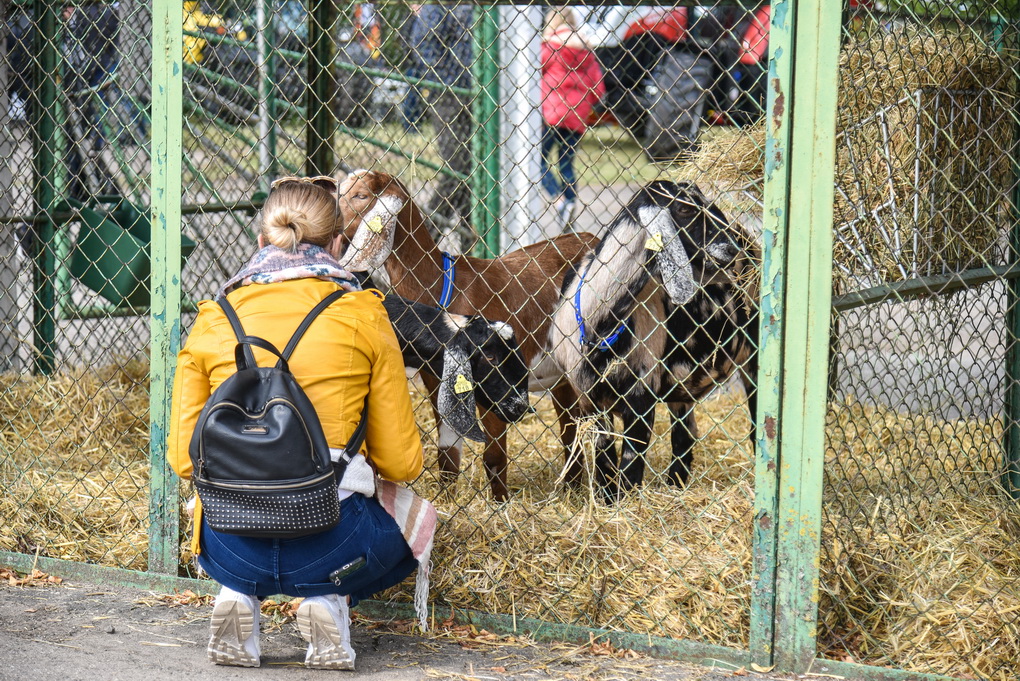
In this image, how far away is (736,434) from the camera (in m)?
6.11

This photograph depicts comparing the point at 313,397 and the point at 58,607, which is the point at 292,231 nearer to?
the point at 313,397

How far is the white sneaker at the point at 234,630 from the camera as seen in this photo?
3.13m

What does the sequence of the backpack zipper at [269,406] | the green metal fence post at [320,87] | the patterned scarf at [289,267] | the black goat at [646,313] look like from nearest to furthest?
1. the backpack zipper at [269,406]
2. the patterned scarf at [289,267]
3. the black goat at [646,313]
4. the green metal fence post at [320,87]

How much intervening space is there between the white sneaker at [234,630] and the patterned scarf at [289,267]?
0.87m

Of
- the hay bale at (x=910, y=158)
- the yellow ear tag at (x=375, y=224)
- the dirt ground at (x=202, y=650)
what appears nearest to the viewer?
the dirt ground at (x=202, y=650)

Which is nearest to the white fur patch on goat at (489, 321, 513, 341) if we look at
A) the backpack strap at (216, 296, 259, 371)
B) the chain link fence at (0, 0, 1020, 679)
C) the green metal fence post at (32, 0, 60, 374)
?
the chain link fence at (0, 0, 1020, 679)

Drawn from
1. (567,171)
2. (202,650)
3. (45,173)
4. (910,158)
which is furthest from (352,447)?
(567,171)

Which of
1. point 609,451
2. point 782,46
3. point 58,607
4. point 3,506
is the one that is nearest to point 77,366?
point 3,506

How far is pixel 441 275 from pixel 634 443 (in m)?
1.06

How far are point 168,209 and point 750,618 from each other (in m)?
2.30

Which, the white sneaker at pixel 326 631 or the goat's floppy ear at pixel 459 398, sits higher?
the goat's floppy ear at pixel 459 398

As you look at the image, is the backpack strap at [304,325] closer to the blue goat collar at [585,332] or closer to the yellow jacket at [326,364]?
the yellow jacket at [326,364]

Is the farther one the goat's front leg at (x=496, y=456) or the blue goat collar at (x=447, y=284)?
the blue goat collar at (x=447, y=284)

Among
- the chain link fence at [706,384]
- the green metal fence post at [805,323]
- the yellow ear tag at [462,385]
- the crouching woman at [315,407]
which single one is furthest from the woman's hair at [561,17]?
the crouching woman at [315,407]
